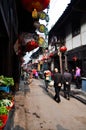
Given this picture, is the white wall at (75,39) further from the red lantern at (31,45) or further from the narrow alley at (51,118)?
the narrow alley at (51,118)

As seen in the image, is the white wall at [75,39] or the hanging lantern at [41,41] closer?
the hanging lantern at [41,41]

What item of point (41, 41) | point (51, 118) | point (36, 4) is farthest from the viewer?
point (41, 41)

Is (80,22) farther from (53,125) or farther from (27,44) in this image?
(53,125)

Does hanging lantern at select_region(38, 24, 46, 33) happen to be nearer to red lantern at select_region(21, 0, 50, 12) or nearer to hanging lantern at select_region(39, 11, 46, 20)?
hanging lantern at select_region(39, 11, 46, 20)

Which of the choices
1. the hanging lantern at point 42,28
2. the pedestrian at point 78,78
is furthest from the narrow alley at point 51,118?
the pedestrian at point 78,78

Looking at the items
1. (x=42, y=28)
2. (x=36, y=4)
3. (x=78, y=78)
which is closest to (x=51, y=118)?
(x=42, y=28)

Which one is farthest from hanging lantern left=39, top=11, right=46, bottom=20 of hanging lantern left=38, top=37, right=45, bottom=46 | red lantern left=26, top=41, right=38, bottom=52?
red lantern left=26, top=41, right=38, bottom=52

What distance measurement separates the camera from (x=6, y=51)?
8078 mm

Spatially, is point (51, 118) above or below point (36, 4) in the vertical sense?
below

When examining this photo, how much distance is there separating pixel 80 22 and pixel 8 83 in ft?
61.1

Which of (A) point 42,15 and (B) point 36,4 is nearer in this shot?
(B) point 36,4

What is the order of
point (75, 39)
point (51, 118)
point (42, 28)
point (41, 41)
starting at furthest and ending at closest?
1. point (75, 39)
2. point (41, 41)
3. point (51, 118)
4. point (42, 28)

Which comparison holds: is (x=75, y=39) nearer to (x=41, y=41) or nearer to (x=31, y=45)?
(x=31, y=45)

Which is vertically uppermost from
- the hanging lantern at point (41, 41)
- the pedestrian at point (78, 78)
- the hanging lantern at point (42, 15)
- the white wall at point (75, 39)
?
the white wall at point (75, 39)
